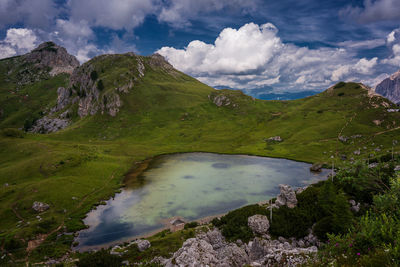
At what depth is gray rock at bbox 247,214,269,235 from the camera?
4441 cm

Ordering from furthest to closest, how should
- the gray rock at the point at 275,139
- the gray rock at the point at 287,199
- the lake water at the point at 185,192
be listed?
the gray rock at the point at 275,139 < the lake water at the point at 185,192 < the gray rock at the point at 287,199

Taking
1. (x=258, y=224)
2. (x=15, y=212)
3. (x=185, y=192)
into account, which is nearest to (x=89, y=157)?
(x=15, y=212)

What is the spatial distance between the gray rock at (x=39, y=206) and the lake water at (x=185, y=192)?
14.4 metres

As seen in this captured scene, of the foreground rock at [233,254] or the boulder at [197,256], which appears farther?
the boulder at [197,256]

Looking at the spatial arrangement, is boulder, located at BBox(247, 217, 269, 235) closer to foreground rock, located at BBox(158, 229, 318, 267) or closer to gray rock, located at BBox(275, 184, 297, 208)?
foreground rock, located at BBox(158, 229, 318, 267)

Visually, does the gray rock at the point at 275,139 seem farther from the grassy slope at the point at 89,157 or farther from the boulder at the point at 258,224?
the boulder at the point at 258,224

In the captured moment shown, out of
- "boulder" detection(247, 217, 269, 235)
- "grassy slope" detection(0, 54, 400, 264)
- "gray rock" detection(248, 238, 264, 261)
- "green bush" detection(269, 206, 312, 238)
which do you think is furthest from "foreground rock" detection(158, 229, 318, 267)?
"grassy slope" detection(0, 54, 400, 264)

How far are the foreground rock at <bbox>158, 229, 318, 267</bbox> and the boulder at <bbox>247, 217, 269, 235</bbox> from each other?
3104 mm

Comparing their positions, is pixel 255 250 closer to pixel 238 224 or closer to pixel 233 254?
pixel 233 254

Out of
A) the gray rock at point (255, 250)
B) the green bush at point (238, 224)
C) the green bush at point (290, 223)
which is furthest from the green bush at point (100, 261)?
the green bush at point (290, 223)

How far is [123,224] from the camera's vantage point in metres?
62.3

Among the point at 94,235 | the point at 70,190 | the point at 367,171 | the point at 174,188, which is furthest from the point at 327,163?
the point at 70,190

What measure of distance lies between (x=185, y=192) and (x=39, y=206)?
49918mm

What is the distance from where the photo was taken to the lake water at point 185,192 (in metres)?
61.4
